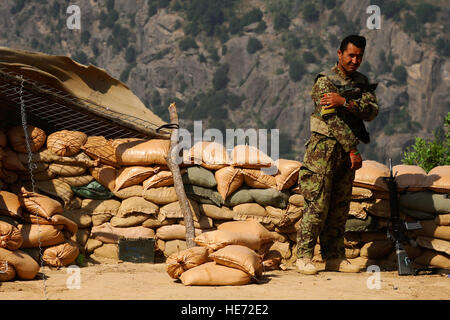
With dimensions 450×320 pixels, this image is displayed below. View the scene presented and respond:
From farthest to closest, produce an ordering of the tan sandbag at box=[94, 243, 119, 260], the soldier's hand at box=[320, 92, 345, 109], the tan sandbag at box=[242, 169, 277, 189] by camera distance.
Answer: the tan sandbag at box=[242, 169, 277, 189]
the tan sandbag at box=[94, 243, 119, 260]
the soldier's hand at box=[320, 92, 345, 109]

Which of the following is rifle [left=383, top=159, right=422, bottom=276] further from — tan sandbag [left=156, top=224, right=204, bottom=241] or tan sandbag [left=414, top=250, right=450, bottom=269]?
tan sandbag [left=156, top=224, right=204, bottom=241]

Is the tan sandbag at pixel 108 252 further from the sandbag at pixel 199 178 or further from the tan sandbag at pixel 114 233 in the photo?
the sandbag at pixel 199 178

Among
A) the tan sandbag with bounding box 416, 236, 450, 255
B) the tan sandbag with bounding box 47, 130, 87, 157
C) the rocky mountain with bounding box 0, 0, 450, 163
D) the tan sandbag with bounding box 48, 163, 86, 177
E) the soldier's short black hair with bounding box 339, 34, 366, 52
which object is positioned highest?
the rocky mountain with bounding box 0, 0, 450, 163

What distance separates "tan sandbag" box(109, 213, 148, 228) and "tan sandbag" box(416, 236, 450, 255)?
2.69 metres

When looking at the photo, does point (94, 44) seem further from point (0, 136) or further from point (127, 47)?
point (0, 136)

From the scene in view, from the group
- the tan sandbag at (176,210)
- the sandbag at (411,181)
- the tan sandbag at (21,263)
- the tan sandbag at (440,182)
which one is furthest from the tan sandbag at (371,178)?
the tan sandbag at (21,263)

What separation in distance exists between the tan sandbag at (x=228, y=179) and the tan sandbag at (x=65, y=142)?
147 cm

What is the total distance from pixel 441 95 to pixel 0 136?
269 ft

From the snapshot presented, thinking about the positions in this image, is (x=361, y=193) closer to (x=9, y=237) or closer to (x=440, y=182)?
(x=440, y=182)

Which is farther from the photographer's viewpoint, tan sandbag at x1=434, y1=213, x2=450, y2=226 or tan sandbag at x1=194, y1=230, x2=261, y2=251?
tan sandbag at x1=434, y1=213, x2=450, y2=226

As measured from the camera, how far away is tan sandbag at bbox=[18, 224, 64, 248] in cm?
580

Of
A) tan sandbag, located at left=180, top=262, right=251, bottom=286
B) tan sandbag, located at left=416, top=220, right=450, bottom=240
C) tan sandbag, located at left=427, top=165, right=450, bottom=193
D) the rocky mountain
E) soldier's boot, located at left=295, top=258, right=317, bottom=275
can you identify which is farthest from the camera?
the rocky mountain

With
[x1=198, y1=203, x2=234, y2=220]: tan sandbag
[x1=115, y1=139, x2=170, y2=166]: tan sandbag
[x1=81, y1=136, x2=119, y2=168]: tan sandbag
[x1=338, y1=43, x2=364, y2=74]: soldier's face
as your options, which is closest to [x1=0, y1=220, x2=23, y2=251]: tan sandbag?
[x1=81, y1=136, x2=119, y2=168]: tan sandbag

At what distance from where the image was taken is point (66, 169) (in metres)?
6.79
